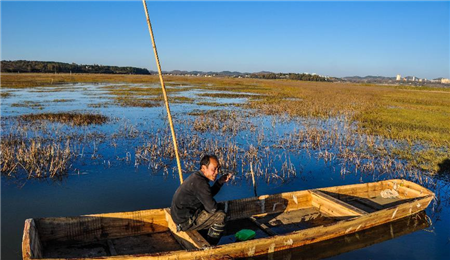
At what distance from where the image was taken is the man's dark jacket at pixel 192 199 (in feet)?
18.3

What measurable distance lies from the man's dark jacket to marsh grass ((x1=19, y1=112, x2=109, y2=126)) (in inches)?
510

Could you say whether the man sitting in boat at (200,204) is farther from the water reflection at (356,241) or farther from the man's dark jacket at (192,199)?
the water reflection at (356,241)

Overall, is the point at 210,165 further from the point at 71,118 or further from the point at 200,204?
the point at 71,118

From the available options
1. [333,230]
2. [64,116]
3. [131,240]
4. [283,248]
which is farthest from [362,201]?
[64,116]

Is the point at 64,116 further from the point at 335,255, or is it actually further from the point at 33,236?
the point at 335,255

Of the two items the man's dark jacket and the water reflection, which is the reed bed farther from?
the man's dark jacket

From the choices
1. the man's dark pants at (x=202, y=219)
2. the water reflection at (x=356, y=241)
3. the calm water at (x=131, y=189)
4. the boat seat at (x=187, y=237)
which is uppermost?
the man's dark pants at (x=202, y=219)

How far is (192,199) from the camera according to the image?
5.78 meters

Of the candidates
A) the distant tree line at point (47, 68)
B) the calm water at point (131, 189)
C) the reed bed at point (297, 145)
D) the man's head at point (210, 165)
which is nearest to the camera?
the man's head at point (210, 165)

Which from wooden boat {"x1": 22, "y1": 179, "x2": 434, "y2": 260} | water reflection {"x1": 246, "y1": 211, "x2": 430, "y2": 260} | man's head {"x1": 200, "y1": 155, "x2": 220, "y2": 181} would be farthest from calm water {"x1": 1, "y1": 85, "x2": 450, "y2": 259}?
man's head {"x1": 200, "y1": 155, "x2": 220, "y2": 181}

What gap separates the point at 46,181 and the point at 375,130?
15401mm

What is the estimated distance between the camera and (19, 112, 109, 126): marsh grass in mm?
17462

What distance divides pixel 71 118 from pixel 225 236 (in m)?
14.5

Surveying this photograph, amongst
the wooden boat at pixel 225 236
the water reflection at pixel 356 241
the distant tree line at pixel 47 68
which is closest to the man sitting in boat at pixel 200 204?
the wooden boat at pixel 225 236
